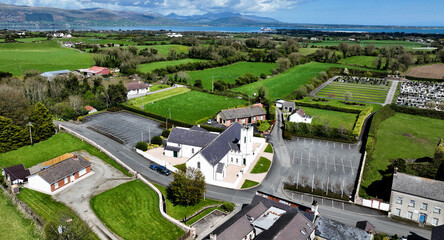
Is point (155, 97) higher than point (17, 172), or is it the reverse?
point (155, 97)

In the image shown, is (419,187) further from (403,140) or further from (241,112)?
(241,112)

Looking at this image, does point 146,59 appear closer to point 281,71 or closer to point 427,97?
point 281,71

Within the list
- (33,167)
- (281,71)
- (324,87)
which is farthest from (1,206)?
(281,71)

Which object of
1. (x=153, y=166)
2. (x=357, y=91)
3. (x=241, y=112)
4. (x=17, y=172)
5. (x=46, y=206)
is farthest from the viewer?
(x=357, y=91)

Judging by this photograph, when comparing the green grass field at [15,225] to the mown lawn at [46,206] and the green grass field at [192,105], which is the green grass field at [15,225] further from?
the green grass field at [192,105]

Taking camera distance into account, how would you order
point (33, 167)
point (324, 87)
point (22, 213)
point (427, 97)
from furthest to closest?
1. point (324, 87)
2. point (427, 97)
3. point (33, 167)
4. point (22, 213)

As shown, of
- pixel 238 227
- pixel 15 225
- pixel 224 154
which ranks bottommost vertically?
pixel 15 225

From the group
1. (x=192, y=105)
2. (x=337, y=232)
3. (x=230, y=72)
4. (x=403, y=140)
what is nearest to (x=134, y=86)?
(x=192, y=105)
